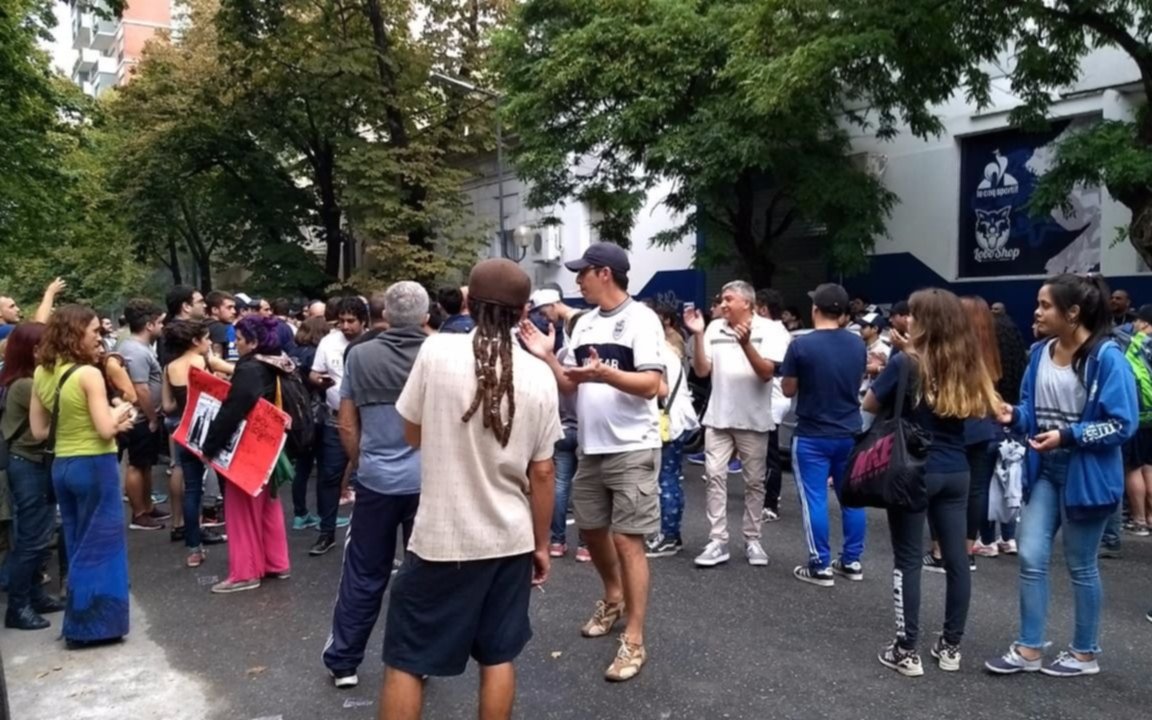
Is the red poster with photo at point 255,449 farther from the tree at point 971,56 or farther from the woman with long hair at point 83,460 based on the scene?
the tree at point 971,56

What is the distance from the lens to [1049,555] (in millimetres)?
4324

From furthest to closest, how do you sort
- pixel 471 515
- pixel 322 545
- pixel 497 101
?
pixel 497 101 < pixel 322 545 < pixel 471 515

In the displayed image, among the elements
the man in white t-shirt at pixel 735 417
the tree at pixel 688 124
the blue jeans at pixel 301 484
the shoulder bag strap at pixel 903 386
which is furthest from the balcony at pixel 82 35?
the shoulder bag strap at pixel 903 386

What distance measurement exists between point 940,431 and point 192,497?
17.1 ft

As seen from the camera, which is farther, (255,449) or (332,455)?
(332,455)

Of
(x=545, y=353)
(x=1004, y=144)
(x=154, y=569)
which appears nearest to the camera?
(x=545, y=353)

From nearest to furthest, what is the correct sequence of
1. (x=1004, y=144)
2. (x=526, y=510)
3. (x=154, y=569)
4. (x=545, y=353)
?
1. (x=526, y=510)
2. (x=545, y=353)
3. (x=154, y=569)
4. (x=1004, y=144)

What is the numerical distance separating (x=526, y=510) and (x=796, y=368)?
3.09 m

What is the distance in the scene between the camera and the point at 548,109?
49.3 feet

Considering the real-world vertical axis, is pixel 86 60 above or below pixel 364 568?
above

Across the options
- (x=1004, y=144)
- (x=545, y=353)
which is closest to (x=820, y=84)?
(x=1004, y=144)

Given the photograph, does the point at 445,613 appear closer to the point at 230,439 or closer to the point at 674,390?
the point at 230,439

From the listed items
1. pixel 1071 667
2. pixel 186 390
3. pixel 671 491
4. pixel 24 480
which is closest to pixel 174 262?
pixel 186 390

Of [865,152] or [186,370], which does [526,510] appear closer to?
[186,370]
